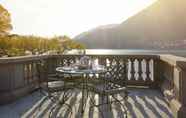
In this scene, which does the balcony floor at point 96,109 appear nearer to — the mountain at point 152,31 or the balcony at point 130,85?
the balcony at point 130,85

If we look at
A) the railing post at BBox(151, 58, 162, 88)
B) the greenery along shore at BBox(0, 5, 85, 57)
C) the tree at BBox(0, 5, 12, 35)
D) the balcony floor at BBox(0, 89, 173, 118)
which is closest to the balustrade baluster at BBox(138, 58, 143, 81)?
the railing post at BBox(151, 58, 162, 88)

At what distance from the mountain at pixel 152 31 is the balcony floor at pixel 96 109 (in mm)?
39867

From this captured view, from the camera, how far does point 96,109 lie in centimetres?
394

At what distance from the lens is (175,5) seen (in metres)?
55.6

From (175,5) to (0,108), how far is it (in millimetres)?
57558

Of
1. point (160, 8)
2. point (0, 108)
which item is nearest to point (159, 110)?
point (0, 108)

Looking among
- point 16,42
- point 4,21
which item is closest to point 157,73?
point 4,21

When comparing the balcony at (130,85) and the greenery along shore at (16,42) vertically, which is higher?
the greenery along shore at (16,42)

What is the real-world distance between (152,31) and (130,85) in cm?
5200

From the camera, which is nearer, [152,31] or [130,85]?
[130,85]

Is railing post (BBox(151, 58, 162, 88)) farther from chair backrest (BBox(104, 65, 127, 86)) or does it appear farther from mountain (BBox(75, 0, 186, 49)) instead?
mountain (BBox(75, 0, 186, 49))

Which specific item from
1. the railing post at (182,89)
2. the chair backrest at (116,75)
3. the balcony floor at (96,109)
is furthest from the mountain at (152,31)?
the railing post at (182,89)

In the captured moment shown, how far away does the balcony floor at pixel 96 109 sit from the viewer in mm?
3617

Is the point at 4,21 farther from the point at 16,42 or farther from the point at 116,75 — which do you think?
the point at 116,75
